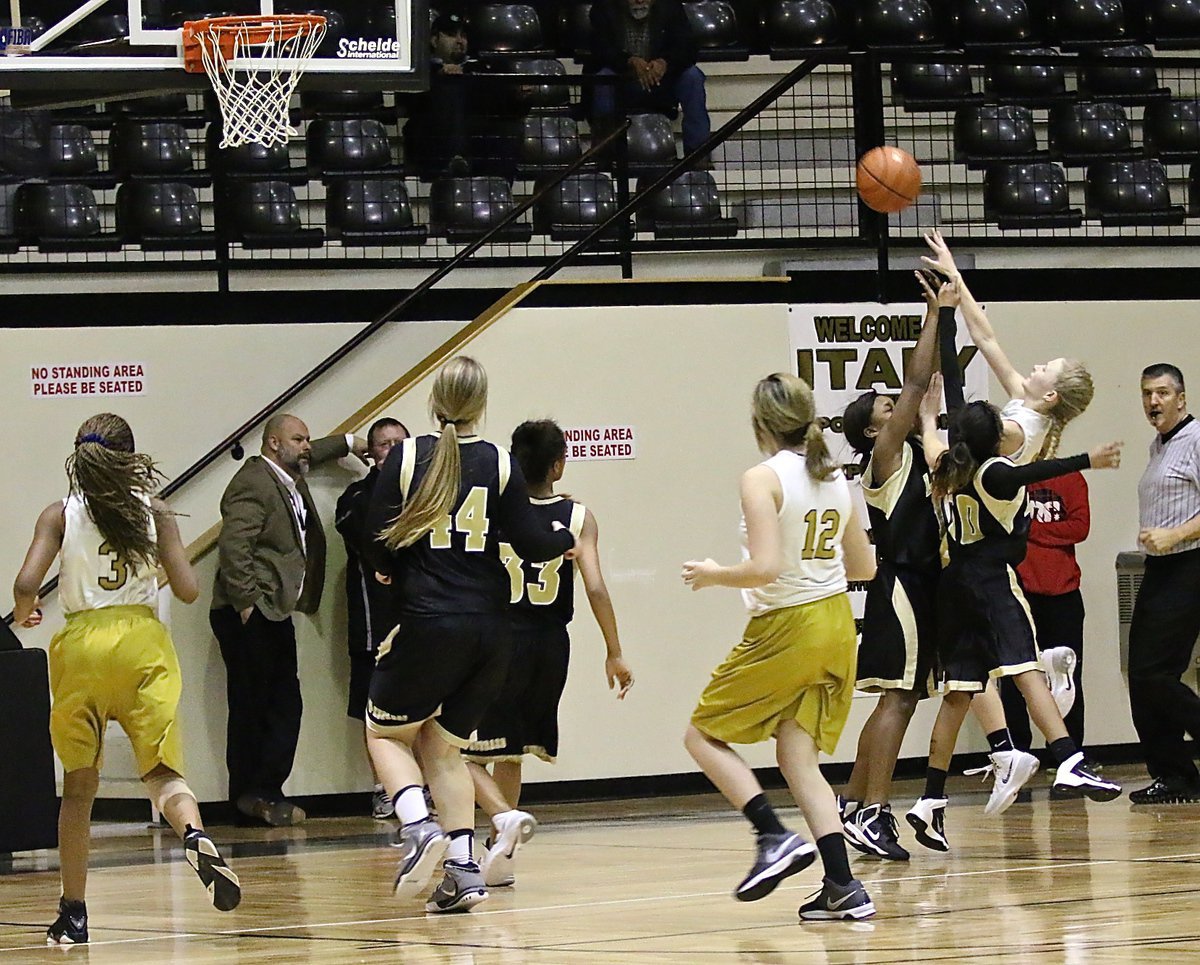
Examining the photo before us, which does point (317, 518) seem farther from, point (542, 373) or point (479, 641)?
point (479, 641)

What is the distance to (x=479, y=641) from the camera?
6.98m

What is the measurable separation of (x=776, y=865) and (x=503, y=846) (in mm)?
1643

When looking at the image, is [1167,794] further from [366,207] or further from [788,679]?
[366,207]

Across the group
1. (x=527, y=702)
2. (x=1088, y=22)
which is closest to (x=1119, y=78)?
(x=1088, y=22)

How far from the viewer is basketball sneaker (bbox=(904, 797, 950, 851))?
8.32 meters

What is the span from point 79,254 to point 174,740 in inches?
234

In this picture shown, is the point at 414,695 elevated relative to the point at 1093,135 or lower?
lower

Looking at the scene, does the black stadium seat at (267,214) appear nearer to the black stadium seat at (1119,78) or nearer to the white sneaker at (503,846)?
the white sneaker at (503,846)

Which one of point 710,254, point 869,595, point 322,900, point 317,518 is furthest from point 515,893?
point 710,254

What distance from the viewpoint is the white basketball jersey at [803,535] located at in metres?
6.65

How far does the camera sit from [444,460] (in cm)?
702

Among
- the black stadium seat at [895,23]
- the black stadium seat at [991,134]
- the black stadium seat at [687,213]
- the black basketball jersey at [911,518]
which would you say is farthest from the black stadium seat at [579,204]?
the black basketball jersey at [911,518]

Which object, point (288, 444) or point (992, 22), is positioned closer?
point (288, 444)

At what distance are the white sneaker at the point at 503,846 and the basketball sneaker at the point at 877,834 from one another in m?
1.35
